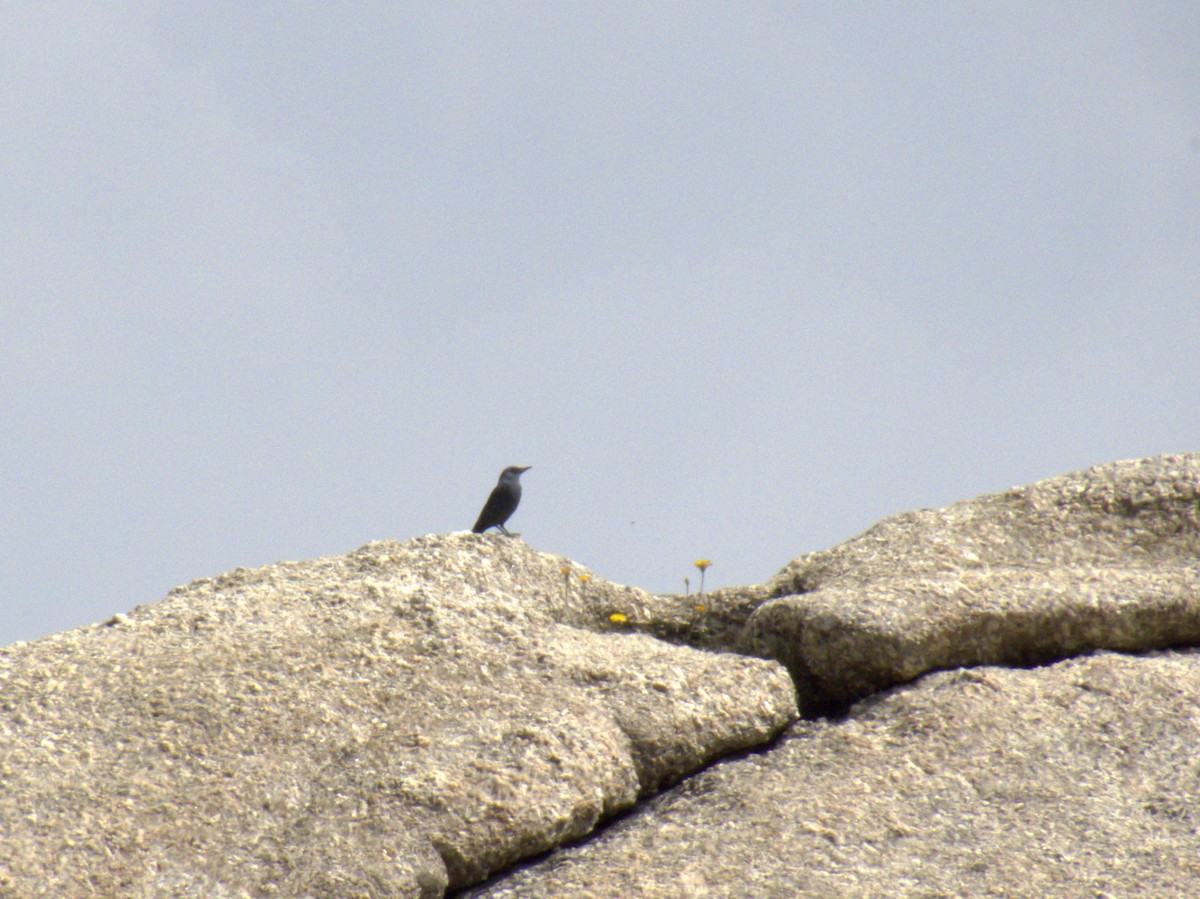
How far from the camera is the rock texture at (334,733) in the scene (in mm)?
4863

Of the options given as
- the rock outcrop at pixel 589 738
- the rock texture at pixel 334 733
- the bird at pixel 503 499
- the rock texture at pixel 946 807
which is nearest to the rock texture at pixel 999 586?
the rock outcrop at pixel 589 738

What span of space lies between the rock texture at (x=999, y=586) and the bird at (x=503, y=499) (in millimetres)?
3729

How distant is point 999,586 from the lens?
688 centimetres

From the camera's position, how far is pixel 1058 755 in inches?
231

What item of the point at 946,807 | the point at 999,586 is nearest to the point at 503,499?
the point at 999,586

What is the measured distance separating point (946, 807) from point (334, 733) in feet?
8.97

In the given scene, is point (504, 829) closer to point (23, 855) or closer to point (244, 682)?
point (244, 682)

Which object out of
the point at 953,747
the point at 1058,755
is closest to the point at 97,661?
the point at 953,747

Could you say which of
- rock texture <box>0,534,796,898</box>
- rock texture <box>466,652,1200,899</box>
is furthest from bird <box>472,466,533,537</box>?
rock texture <box>466,652,1200,899</box>

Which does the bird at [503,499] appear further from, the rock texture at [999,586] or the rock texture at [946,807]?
the rock texture at [946,807]

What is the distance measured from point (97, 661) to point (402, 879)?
71.3 inches

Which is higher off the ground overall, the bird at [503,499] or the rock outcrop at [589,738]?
the bird at [503,499]

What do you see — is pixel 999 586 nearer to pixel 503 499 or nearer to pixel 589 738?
pixel 589 738

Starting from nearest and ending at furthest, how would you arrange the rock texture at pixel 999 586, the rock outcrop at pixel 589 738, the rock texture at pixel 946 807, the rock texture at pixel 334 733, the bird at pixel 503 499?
the rock texture at pixel 334 733 → the rock outcrop at pixel 589 738 → the rock texture at pixel 946 807 → the rock texture at pixel 999 586 → the bird at pixel 503 499
